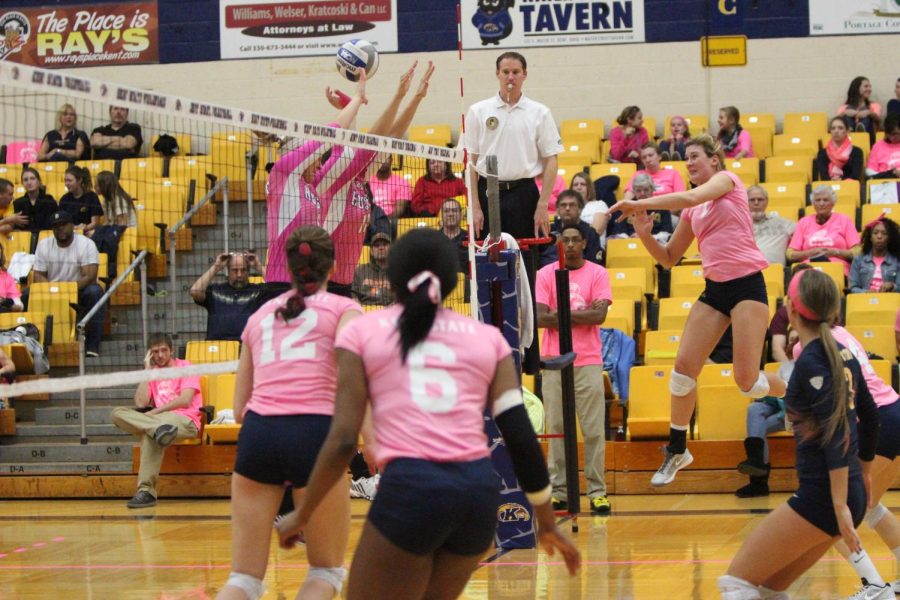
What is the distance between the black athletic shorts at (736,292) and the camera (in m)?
7.61

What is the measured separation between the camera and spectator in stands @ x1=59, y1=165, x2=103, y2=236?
12.5 metres

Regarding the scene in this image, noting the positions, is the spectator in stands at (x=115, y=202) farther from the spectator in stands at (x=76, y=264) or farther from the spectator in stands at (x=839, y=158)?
the spectator in stands at (x=839, y=158)

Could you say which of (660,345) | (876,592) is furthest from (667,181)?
(876,592)

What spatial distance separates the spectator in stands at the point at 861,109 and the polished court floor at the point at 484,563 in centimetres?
666

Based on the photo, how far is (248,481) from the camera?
493 cm

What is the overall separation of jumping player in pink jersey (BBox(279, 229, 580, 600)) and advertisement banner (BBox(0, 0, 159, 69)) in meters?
14.4

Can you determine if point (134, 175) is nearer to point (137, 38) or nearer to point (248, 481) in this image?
point (137, 38)

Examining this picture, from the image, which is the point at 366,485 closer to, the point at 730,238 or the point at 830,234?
the point at 730,238

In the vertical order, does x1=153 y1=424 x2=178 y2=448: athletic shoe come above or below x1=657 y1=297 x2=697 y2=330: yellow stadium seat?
below

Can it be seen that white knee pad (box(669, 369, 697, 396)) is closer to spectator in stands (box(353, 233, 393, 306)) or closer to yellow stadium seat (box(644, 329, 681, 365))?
spectator in stands (box(353, 233, 393, 306))

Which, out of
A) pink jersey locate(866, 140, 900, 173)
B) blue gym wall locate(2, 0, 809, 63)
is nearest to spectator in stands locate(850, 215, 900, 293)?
pink jersey locate(866, 140, 900, 173)

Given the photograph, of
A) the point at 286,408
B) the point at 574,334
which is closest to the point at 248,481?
the point at 286,408

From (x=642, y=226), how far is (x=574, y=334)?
90.2 inches

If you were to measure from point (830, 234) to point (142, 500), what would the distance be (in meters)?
7.00
